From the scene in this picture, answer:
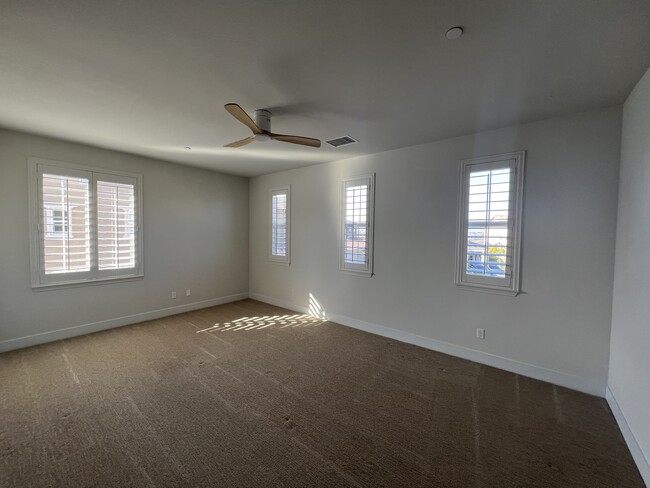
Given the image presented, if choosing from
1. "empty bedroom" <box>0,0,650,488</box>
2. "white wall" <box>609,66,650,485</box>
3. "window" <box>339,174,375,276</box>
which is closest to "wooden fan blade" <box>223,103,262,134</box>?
"empty bedroom" <box>0,0,650,488</box>

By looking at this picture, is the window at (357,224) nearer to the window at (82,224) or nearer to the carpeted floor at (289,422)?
the carpeted floor at (289,422)

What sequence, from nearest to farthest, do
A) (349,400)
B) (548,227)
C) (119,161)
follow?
1. (349,400)
2. (548,227)
3. (119,161)

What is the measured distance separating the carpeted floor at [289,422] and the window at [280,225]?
7.41 feet

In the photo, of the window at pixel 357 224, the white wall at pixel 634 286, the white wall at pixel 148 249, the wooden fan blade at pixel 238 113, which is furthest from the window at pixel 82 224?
the white wall at pixel 634 286

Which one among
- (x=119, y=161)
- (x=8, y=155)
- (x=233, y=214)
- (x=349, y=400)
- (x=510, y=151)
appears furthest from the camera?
(x=233, y=214)

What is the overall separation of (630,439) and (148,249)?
597cm

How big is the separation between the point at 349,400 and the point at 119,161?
4655 millimetres

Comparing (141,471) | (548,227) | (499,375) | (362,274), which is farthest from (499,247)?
(141,471)

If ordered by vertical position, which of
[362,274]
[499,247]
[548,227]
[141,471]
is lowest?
[141,471]

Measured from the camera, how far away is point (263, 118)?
268 centimetres

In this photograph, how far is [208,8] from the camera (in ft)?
4.85

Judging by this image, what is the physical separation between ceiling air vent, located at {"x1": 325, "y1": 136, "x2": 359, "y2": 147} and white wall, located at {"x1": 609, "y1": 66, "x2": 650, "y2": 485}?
252 centimetres

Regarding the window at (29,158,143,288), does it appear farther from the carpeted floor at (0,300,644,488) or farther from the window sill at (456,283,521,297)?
the window sill at (456,283,521,297)

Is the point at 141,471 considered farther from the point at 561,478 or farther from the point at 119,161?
the point at 119,161
